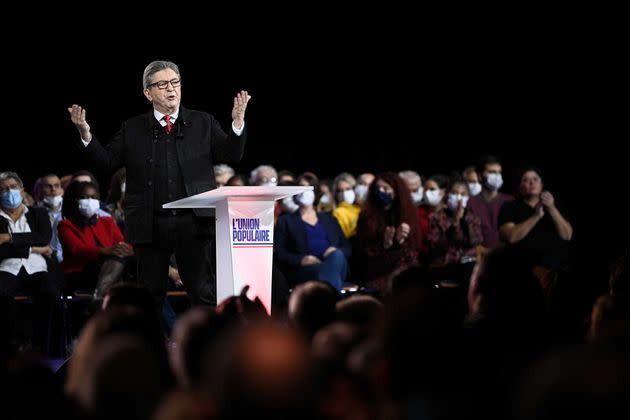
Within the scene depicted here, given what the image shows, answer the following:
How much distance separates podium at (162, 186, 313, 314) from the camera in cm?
465

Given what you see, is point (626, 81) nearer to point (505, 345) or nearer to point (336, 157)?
point (336, 157)

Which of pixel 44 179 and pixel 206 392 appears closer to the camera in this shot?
pixel 206 392

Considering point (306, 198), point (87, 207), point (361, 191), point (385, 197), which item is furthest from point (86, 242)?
point (361, 191)

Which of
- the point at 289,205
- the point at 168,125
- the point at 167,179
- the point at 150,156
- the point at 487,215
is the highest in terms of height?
the point at 168,125

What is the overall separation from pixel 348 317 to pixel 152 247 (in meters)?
2.02

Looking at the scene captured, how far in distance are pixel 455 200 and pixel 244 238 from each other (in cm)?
410

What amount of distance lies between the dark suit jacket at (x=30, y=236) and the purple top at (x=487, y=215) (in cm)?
356

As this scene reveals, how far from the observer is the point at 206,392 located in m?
2.09

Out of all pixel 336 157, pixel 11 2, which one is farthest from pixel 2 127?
pixel 336 157

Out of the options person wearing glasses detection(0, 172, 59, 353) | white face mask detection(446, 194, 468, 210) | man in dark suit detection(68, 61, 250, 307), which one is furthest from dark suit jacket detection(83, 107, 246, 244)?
white face mask detection(446, 194, 468, 210)

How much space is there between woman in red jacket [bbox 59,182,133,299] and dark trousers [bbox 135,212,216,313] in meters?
1.91

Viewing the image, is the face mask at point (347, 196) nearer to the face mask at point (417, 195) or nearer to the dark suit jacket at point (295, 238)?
the face mask at point (417, 195)

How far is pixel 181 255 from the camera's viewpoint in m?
5.01

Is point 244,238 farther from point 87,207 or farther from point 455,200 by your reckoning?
point 455,200
